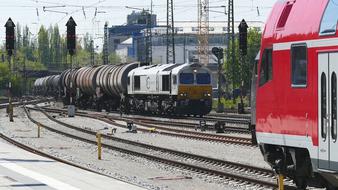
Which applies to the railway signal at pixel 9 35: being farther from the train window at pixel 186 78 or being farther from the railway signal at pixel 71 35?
the train window at pixel 186 78

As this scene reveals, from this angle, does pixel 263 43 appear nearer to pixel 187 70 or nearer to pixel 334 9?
pixel 334 9

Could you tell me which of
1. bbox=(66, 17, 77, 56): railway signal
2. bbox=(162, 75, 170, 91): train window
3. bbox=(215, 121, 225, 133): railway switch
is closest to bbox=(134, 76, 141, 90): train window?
bbox=(162, 75, 170, 91): train window

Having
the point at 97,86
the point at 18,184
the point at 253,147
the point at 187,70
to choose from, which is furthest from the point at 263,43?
the point at 97,86

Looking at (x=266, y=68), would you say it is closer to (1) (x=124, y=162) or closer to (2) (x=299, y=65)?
(2) (x=299, y=65)

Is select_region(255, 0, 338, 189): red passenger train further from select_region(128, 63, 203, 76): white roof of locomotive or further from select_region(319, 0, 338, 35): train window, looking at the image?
select_region(128, 63, 203, 76): white roof of locomotive

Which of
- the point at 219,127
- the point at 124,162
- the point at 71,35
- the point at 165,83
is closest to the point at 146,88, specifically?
the point at 165,83

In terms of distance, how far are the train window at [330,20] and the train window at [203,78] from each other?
36.4 meters

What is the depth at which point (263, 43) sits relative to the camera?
1328 centimetres

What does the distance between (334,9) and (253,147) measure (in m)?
14.4

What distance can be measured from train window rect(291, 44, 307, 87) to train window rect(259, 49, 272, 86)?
117 cm

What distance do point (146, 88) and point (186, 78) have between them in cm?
525

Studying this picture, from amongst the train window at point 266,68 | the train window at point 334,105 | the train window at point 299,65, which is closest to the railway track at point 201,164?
the train window at point 266,68

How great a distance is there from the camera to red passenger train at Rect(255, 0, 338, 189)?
34.9 feet

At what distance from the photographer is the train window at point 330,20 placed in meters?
10.6
